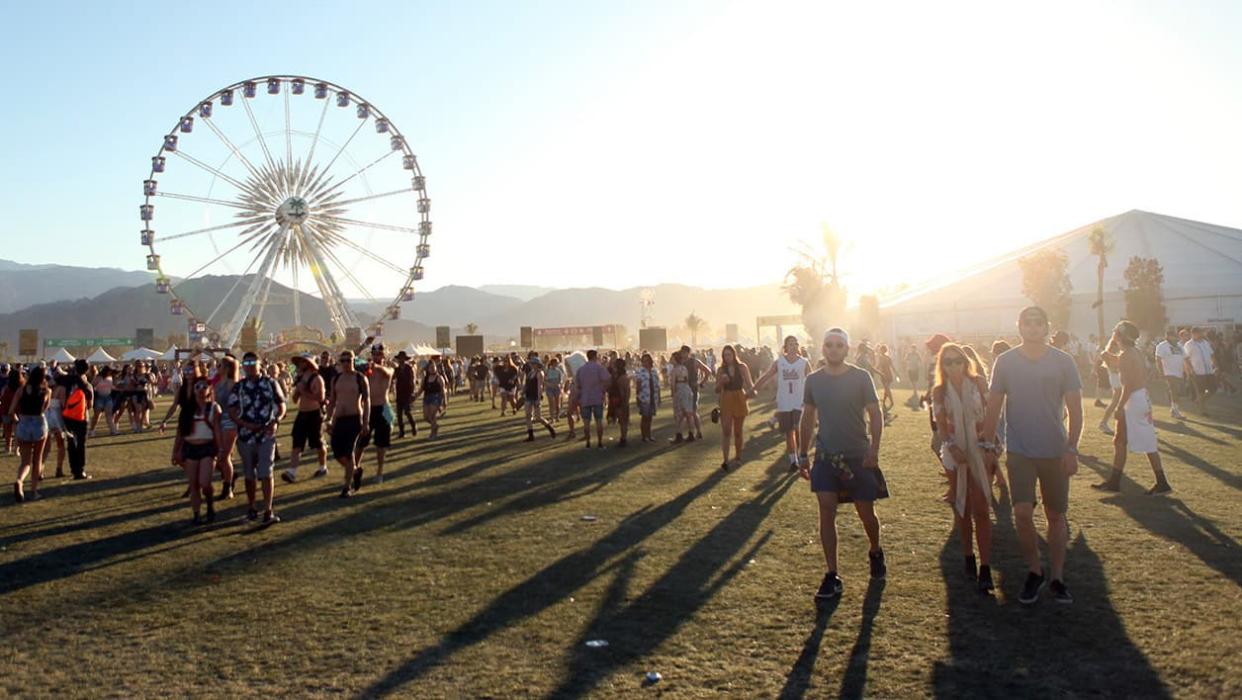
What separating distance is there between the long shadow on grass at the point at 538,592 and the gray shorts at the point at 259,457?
3.34 m

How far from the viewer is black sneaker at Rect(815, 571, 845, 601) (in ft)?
17.7

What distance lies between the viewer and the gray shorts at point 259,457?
809 centimetres

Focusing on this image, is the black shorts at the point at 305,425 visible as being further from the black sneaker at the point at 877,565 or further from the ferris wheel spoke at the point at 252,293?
the ferris wheel spoke at the point at 252,293

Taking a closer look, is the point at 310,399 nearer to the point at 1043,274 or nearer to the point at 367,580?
the point at 367,580

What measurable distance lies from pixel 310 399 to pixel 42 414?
3.11 metres

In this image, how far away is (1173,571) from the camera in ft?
18.9

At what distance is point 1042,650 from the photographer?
4414 millimetres

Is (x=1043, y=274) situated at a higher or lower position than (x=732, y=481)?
higher

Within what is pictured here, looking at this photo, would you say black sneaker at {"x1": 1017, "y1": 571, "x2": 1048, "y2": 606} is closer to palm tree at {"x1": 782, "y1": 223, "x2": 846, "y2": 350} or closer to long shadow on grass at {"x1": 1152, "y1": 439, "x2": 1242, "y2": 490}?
long shadow on grass at {"x1": 1152, "y1": 439, "x2": 1242, "y2": 490}

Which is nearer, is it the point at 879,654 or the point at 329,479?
the point at 879,654

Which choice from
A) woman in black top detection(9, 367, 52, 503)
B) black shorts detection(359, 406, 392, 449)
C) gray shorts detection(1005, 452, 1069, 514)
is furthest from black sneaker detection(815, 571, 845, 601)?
woman in black top detection(9, 367, 52, 503)

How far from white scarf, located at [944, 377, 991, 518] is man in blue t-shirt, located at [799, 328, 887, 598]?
1.81 ft

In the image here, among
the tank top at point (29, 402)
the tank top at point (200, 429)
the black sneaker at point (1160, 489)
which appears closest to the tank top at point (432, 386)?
the tank top at point (29, 402)

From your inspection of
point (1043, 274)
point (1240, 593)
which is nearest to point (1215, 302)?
point (1043, 274)
